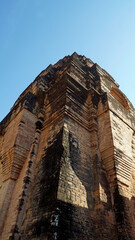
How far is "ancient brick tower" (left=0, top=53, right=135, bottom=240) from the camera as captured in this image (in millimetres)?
4684

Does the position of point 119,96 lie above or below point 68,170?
above

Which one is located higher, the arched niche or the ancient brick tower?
the arched niche

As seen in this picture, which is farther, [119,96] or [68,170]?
[119,96]

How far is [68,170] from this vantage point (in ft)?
17.4

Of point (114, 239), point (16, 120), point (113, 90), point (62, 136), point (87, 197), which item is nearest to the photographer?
point (114, 239)

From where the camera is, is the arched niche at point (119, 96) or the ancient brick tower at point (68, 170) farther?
the arched niche at point (119, 96)

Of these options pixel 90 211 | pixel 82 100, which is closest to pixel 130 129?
pixel 82 100

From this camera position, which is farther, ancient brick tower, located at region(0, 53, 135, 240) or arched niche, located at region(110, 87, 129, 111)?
arched niche, located at region(110, 87, 129, 111)

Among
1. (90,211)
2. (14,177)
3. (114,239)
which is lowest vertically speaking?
(114,239)

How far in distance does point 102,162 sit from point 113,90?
611 cm

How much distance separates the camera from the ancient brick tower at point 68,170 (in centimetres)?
468

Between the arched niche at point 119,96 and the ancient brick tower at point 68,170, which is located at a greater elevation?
the arched niche at point 119,96

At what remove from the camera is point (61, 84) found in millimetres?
7949

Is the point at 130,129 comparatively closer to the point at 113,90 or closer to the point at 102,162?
the point at 102,162
